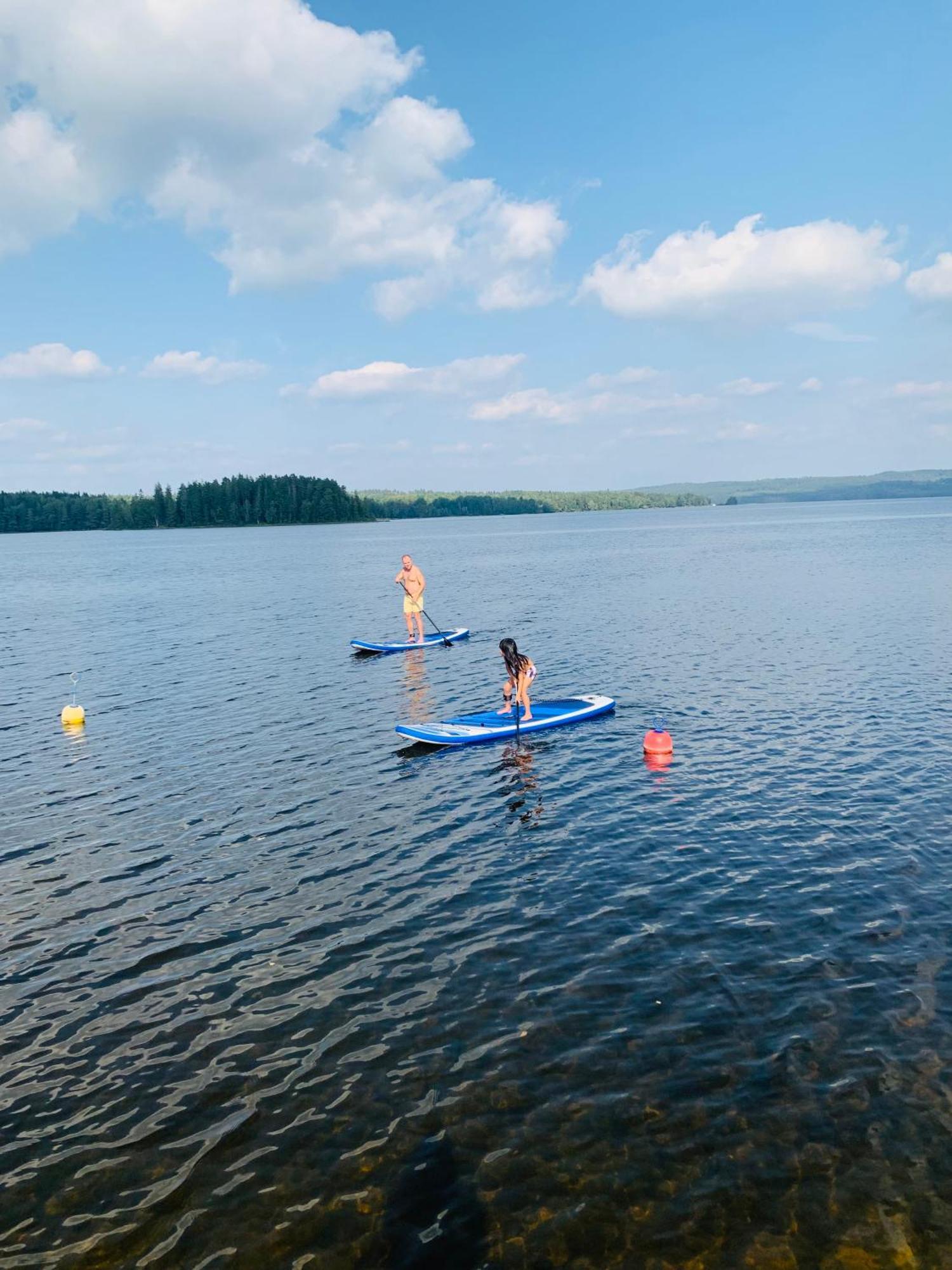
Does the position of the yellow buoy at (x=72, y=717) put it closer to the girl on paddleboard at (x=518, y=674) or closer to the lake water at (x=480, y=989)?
the lake water at (x=480, y=989)

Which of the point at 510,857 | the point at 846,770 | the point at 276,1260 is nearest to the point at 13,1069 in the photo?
the point at 276,1260

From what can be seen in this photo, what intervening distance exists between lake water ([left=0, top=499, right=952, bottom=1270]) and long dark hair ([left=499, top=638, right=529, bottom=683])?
2322 mm

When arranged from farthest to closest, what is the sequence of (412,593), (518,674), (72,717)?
1. (412,593)
2. (72,717)
3. (518,674)

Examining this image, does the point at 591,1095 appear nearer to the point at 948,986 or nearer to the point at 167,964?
the point at 948,986

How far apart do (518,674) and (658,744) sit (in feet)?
14.5

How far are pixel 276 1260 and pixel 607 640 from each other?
35498 millimetres

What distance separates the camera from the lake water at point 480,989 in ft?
25.9

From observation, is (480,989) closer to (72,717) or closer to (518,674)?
(518,674)

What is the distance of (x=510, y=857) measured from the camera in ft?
51.9

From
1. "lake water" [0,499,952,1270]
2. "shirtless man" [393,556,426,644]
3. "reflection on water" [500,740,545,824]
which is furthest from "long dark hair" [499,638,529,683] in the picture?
"shirtless man" [393,556,426,644]

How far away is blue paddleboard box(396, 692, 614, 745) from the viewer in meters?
23.3

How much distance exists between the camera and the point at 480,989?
11.5 metres

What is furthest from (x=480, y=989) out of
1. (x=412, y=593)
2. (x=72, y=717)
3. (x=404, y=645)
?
(x=412, y=593)

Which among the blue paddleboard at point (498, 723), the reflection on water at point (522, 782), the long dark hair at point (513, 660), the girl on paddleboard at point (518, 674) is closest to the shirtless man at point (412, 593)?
the blue paddleboard at point (498, 723)
